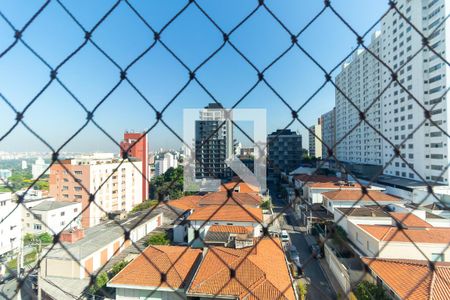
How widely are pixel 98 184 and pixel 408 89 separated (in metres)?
13.1

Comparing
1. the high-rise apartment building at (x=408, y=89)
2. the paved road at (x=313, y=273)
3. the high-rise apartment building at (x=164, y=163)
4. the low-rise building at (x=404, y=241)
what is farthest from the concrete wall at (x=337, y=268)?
the high-rise apartment building at (x=164, y=163)

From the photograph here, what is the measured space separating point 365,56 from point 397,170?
7.21m

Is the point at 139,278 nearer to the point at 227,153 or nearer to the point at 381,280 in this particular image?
the point at 381,280

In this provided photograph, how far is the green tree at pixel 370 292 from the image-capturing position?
9.38ft

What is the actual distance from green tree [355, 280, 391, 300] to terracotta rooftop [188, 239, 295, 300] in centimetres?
85

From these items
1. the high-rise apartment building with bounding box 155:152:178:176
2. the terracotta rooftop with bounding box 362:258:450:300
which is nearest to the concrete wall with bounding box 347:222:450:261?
the terracotta rooftop with bounding box 362:258:450:300

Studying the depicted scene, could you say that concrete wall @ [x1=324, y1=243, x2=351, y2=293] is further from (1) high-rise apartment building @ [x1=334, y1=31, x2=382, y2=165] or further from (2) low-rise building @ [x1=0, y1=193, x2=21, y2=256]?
(1) high-rise apartment building @ [x1=334, y1=31, x2=382, y2=165]

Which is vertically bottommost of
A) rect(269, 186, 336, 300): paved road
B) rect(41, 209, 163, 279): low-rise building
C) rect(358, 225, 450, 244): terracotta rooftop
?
rect(269, 186, 336, 300): paved road

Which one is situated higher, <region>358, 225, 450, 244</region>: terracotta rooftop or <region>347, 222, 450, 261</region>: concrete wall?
<region>358, 225, 450, 244</region>: terracotta rooftop

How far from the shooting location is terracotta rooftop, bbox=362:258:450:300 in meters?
2.41

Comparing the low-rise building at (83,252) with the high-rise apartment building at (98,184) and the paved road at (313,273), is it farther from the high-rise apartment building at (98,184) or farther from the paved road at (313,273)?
the paved road at (313,273)

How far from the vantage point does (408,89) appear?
10914 mm

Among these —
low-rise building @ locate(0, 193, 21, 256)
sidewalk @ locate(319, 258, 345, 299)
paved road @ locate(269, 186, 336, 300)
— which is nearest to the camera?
paved road @ locate(269, 186, 336, 300)

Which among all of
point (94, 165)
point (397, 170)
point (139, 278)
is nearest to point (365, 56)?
point (397, 170)
